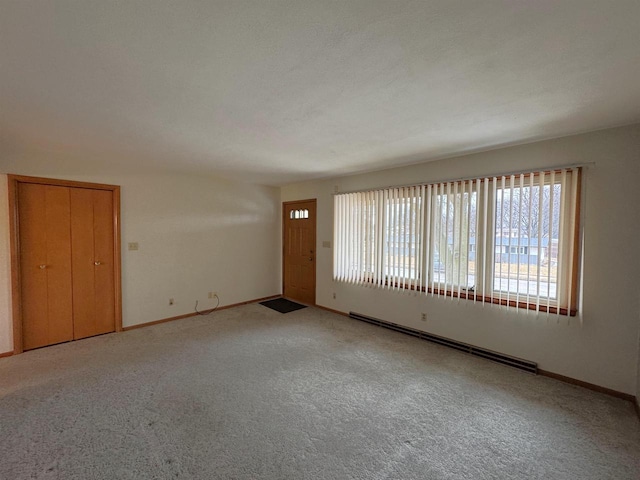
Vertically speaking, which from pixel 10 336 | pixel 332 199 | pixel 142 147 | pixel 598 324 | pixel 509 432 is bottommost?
pixel 509 432

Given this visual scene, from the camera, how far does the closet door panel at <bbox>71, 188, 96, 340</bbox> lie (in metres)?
3.50

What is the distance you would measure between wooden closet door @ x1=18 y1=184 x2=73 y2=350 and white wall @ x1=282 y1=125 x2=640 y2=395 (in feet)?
16.0

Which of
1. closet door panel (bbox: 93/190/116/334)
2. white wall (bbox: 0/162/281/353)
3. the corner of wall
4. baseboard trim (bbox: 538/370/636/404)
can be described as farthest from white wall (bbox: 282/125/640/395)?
the corner of wall

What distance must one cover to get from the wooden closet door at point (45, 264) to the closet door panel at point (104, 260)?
0.90ft

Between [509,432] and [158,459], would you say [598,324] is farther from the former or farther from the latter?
[158,459]

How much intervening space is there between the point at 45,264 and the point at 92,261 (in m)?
0.44

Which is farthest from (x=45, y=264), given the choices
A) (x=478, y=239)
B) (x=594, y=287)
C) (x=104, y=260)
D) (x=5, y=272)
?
(x=594, y=287)

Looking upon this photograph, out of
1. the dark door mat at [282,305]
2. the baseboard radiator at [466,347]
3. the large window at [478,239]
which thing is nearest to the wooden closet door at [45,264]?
the dark door mat at [282,305]

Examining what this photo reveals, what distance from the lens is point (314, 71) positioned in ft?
5.22

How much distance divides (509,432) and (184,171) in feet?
15.7

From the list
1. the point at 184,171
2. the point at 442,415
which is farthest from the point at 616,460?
the point at 184,171

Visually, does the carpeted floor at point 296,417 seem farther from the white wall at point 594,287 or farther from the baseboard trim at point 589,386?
the white wall at point 594,287

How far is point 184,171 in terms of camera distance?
166 inches

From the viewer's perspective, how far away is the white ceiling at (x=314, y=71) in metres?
1.17
